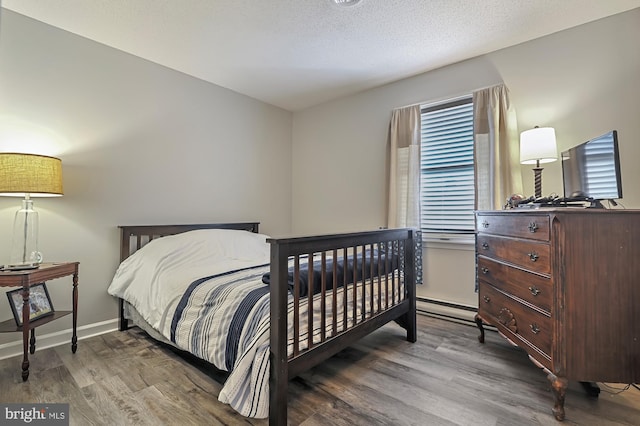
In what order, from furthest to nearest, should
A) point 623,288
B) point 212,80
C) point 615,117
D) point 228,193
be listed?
point 228,193 → point 212,80 → point 615,117 → point 623,288

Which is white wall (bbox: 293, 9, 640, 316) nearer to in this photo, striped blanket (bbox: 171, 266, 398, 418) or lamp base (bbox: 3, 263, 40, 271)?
striped blanket (bbox: 171, 266, 398, 418)

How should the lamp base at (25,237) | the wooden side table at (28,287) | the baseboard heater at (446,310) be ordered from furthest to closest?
the baseboard heater at (446,310), the lamp base at (25,237), the wooden side table at (28,287)

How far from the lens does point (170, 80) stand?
2938mm

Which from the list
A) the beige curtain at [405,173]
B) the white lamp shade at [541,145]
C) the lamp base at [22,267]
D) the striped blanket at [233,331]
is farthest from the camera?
the beige curtain at [405,173]

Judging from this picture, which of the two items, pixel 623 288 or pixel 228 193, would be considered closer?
pixel 623 288

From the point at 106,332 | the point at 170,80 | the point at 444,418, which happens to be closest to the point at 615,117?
the point at 444,418

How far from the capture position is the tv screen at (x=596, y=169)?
156cm

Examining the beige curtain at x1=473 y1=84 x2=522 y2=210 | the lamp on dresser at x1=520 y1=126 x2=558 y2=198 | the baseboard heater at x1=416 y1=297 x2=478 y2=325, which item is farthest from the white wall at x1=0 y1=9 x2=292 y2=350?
the lamp on dresser at x1=520 y1=126 x2=558 y2=198

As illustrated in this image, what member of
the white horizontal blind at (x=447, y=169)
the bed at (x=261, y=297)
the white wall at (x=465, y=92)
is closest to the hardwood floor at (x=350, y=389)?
the bed at (x=261, y=297)

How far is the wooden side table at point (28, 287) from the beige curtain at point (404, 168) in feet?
9.00

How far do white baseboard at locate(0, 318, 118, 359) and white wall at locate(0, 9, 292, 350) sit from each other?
0.14ft

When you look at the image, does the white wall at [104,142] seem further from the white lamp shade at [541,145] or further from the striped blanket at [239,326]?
the white lamp shade at [541,145]

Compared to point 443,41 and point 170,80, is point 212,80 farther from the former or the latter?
point 443,41

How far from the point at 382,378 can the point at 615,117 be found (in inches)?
97.1
